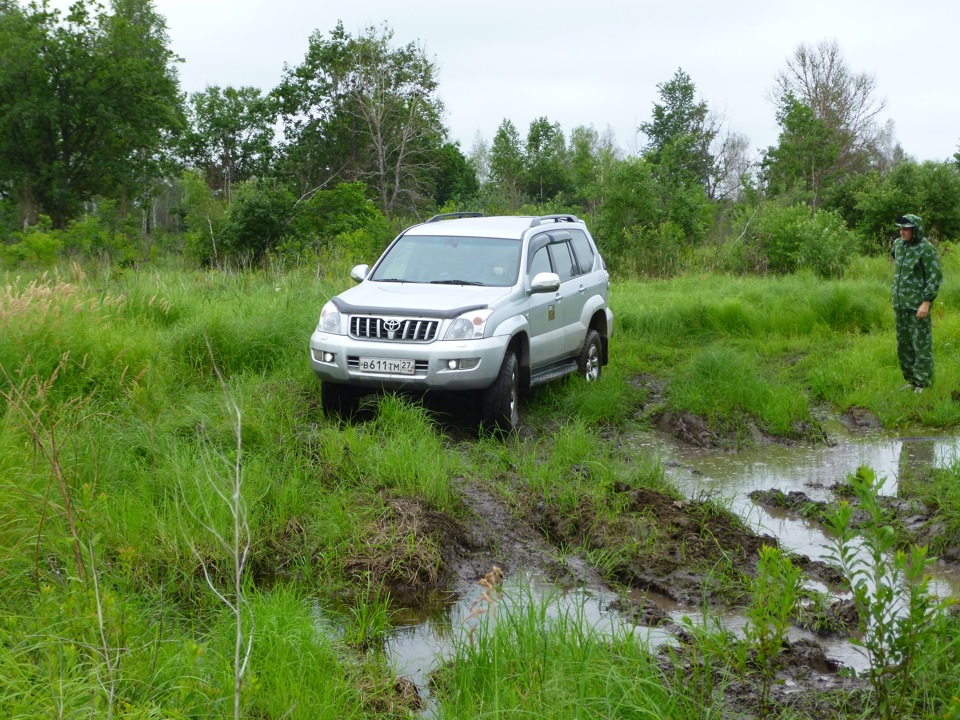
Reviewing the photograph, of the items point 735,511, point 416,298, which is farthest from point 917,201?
point 735,511

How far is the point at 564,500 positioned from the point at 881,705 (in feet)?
10.9

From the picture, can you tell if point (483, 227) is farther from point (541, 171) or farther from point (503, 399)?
point (541, 171)

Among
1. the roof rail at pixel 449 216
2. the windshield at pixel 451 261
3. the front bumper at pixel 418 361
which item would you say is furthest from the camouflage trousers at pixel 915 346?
the front bumper at pixel 418 361

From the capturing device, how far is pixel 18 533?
16.6ft

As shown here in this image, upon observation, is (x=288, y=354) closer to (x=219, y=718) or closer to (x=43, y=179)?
(x=219, y=718)

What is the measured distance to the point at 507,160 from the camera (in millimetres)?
63906

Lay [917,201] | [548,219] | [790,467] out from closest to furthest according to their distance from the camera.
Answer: [790,467], [548,219], [917,201]

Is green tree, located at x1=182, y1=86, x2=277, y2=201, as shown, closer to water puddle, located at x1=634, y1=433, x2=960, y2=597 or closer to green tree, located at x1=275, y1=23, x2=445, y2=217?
green tree, located at x1=275, y1=23, x2=445, y2=217

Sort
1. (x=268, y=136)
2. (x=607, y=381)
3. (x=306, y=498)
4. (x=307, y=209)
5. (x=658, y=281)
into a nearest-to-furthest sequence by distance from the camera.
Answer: (x=306, y=498)
(x=607, y=381)
(x=658, y=281)
(x=307, y=209)
(x=268, y=136)

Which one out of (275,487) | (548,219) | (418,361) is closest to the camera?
(275,487)

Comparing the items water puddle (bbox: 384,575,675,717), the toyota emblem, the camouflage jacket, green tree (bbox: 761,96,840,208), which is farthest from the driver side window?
green tree (bbox: 761,96,840,208)

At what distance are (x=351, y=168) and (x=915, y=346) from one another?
4536 cm

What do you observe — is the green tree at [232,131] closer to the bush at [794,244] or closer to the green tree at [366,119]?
the green tree at [366,119]

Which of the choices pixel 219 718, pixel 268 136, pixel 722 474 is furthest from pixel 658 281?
pixel 268 136
